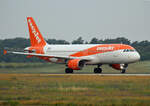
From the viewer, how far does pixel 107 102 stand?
22828 millimetres

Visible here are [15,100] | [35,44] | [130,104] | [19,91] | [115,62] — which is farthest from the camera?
[35,44]

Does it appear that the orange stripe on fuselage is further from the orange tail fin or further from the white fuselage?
the orange tail fin

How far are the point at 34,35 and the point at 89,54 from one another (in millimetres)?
11425

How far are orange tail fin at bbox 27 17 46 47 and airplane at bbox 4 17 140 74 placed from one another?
0.18 m

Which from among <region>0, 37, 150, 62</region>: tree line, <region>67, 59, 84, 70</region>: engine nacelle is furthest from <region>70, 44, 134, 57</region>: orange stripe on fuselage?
<region>0, 37, 150, 62</region>: tree line

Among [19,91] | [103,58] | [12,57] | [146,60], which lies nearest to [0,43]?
[12,57]

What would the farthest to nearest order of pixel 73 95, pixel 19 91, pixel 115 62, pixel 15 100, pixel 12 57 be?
pixel 12 57 < pixel 115 62 < pixel 19 91 < pixel 73 95 < pixel 15 100

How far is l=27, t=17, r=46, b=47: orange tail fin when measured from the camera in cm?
6322

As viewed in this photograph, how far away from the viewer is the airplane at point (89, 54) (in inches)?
2099

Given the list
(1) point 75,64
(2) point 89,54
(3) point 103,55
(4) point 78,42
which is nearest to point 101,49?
(3) point 103,55

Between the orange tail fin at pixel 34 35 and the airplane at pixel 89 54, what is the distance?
0.18 m

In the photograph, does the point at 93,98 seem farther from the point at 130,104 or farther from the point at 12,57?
the point at 12,57

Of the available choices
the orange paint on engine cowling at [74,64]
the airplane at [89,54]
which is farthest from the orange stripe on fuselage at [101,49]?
the orange paint on engine cowling at [74,64]

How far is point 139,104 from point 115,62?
32.6 m
